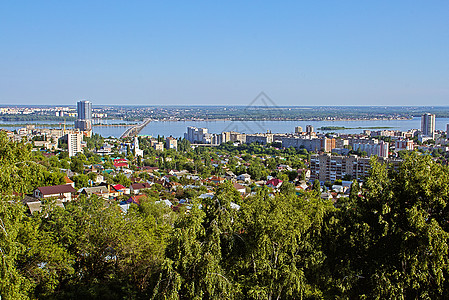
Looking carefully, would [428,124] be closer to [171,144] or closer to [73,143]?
[171,144]

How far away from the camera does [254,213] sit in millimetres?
3309

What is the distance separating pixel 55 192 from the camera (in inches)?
427

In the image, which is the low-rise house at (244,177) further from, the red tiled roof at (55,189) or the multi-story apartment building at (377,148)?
the multi-story apartment building at (377,148)

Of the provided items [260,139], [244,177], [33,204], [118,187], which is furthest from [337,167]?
[260,139]

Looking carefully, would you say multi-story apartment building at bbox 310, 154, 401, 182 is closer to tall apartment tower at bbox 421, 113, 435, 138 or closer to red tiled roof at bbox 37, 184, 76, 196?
red tiled roof at bbox 37, 184, 76, 196

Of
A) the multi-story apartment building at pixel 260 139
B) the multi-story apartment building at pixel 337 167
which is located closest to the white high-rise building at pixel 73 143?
the multi-story apartment building at pixel 337 167

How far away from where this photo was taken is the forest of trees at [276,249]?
2.62m

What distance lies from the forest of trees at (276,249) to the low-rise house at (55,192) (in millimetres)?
7630

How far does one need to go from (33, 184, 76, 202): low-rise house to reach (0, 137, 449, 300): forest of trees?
7630 mm

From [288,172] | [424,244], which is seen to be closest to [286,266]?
[424,244]

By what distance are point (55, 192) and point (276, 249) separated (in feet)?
29.7

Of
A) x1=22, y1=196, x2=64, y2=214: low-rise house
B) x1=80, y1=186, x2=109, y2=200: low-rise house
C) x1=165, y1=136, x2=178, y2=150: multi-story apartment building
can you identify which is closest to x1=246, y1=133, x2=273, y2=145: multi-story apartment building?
x1=165, y1=136, x2=178, y2=150: multi-story apartment building

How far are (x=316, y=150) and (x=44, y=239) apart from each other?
2922 centimetres

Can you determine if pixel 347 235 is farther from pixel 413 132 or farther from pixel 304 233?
pixel 413 132
